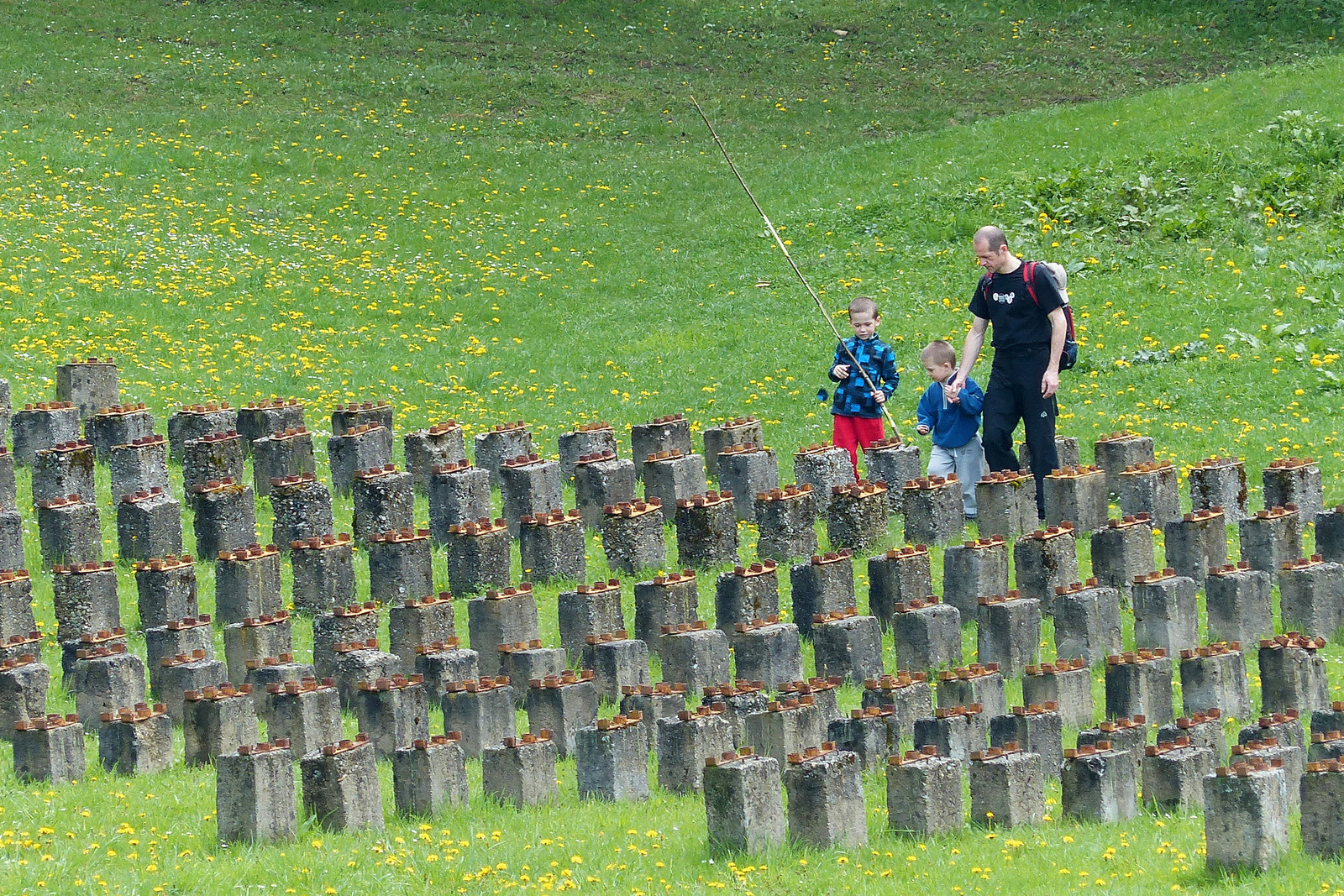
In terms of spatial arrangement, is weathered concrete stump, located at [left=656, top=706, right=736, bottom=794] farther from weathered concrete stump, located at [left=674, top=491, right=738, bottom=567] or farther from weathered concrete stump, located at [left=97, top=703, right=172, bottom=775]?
weathered concrete stump, located at [left=674, top=491, right=738, bottom=567]

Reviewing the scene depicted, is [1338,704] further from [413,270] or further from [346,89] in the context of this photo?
[346,89]

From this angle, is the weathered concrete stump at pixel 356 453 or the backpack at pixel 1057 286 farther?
the weathered concrete stump at pixel 356 453

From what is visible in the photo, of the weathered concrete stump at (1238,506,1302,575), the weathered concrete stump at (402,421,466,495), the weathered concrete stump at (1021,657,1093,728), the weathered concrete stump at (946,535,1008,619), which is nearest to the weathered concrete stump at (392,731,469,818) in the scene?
the weathered concrete stump at (1021,657,1093,728)

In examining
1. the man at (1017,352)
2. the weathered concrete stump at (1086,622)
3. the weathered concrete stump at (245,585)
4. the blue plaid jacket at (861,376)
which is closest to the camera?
the weathered concrete stump at (1086,622)

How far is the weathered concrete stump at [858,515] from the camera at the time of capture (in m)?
13.0

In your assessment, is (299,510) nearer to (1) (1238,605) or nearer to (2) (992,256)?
(2) (992,256)

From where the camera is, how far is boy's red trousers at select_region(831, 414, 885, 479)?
14.7 metres

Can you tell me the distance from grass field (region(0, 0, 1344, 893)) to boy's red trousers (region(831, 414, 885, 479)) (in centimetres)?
105

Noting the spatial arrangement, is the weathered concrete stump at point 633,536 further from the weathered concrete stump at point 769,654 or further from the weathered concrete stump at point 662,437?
the weathered concrete stump at point 769,654

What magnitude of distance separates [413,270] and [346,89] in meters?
11.3

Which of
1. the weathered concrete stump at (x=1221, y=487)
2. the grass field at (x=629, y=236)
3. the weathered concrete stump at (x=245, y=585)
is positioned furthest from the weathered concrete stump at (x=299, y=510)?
the weathered concrete stump at (x=1221, y=487)

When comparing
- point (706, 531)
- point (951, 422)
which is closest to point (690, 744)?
point (706, 531)

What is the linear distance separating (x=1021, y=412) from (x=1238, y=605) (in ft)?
10.6

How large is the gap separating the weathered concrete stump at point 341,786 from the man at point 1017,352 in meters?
6.59
